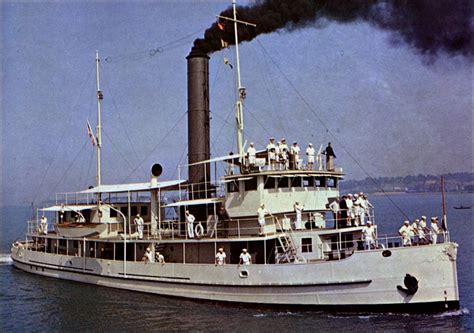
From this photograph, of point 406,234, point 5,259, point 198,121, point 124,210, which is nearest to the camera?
point 406,234

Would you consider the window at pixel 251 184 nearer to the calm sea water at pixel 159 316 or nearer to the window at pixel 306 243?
the window at pixel 306 243

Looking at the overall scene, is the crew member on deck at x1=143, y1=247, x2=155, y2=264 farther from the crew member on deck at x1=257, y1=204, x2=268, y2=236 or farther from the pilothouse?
the crew member on deck at x1=257, y1=204, x2=268, y2=236

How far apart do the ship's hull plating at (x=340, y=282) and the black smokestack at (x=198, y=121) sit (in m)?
4.51

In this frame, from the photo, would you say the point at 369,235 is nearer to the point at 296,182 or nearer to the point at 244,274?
the point at 296,182

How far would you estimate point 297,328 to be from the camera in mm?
Result: 16000

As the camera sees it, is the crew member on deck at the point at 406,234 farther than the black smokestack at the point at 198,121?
No

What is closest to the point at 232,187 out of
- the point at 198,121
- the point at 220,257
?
the point at 220,257

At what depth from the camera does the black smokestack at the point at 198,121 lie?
75.8 feet

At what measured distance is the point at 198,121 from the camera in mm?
23203

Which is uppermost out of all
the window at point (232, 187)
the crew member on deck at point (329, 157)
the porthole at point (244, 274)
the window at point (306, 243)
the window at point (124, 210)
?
the crew member on deck at point (329, 157)

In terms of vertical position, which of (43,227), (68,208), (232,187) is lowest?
(43,227)

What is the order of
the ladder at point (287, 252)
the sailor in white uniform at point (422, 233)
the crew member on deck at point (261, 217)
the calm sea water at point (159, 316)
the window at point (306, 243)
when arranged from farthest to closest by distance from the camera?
the window at point (306, 243)
the crew member on deck at point (261, 217)
the ladder at point (287, 252)
the sailor in white uniform at point (422, 233)
the calm sea water at point (159, 316)

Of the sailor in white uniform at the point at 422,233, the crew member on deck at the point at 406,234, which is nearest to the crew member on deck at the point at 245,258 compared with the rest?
the crew member on deck at the point at 406,234

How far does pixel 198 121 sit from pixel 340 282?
33.8 ft
